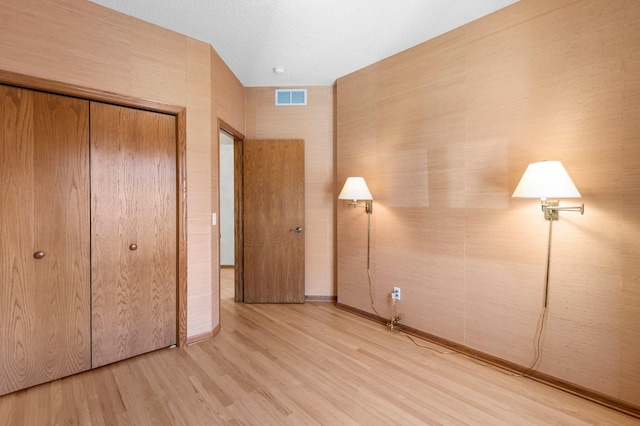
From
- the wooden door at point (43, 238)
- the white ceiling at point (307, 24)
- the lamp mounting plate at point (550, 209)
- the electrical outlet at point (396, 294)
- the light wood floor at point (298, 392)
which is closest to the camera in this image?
the light wood floor at point (298, 392)

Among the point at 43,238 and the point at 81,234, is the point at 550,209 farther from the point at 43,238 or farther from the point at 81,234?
the point at 43,238

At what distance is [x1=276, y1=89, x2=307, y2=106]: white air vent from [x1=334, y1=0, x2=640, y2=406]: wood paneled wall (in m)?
0.87

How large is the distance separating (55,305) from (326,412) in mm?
2025

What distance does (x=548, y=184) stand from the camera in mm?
1773

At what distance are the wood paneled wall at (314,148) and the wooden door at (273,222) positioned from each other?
152mm

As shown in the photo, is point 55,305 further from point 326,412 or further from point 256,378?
point 326,412

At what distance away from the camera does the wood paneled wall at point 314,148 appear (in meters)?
3.66

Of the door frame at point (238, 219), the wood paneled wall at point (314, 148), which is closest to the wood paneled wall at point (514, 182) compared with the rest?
the wood paneled wall at point (314, 148)

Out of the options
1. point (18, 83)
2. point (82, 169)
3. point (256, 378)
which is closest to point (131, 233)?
point (82, 169)

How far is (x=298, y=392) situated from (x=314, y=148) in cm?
273

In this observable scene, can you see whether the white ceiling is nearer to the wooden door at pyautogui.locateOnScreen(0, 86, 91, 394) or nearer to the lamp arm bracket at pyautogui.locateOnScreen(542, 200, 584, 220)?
the wooden door at pyautogui.locateOnScreen(0, 86, 91, 394)

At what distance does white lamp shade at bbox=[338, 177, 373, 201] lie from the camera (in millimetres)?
2922

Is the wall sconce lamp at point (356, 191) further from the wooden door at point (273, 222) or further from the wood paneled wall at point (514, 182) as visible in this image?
the wooden door at point (273, 222)

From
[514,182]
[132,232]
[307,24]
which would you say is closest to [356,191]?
[514,182]
